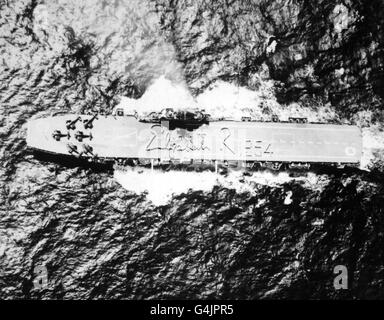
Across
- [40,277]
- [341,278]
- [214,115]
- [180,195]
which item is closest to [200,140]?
[214,115]

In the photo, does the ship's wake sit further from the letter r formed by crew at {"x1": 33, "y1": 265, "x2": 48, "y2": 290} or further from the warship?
the letter r formed by crew at {"x1": 33, "y1": 265, "x2": 48, "y2": 290}

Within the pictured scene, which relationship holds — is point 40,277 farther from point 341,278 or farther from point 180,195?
point 341,278

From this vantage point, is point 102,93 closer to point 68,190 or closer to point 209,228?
point 68,190

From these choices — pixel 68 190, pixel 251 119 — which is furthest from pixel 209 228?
pixel 68 190

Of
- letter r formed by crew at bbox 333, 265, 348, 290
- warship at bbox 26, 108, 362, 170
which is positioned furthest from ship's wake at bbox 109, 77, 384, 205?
letter r formed by crew at bbox 333, 265, 348, 290

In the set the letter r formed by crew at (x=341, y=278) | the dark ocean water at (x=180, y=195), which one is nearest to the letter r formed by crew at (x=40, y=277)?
the dark ocean water at (x=180, y=195)

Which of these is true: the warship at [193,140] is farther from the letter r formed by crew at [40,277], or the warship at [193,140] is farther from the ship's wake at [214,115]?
the letter r formed by crew at [40,277]

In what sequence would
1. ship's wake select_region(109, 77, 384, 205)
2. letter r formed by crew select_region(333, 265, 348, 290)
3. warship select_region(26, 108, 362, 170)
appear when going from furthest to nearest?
1. letter r formed by crew select_region(333, 265, 348, 290)
2. ship's wake select_region(109, 77, 384, 205)
3. warship select_region(26, 108, 362, 170)
